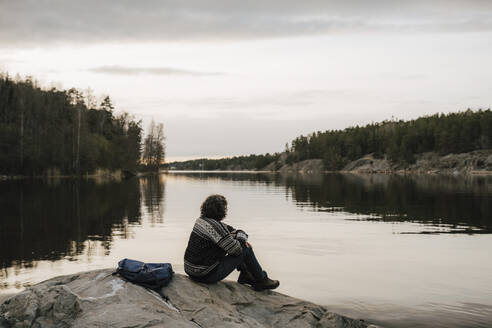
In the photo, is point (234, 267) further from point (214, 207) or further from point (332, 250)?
point (332, 250)

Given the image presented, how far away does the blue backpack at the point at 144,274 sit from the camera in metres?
8.19

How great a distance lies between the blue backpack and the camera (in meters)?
8.19

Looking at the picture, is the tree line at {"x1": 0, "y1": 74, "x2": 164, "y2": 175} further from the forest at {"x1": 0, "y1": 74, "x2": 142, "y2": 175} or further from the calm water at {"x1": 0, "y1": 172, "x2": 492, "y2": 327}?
the calm water at {"x1": 0, "y1": 172, "x2": 492, "y2": 327}

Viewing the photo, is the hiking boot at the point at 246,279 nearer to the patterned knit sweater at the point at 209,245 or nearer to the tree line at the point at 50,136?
the patterned knit sweater at the point at 209,245

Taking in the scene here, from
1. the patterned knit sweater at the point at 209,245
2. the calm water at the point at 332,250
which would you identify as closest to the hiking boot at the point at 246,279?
the patterned knit sweater at the point at 209,245

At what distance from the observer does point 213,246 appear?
29.7 ft

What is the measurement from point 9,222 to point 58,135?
3178 inches

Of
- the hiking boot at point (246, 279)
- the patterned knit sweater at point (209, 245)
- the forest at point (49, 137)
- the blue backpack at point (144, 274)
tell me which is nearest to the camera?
the blue backpack at point (144, 274)

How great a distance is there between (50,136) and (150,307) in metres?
102

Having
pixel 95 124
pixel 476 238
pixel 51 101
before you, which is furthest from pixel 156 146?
pixel 476 238

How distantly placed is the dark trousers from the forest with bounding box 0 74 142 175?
305 ft

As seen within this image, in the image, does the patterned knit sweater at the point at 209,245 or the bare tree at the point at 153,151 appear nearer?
the patterned knit sweater at the point at 209,245

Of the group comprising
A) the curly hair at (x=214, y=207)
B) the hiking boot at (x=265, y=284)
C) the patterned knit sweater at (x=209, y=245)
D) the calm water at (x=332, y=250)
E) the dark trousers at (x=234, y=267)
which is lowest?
the calm water at (x=332, y=250)

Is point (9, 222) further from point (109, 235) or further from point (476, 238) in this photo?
point (476, 238)
